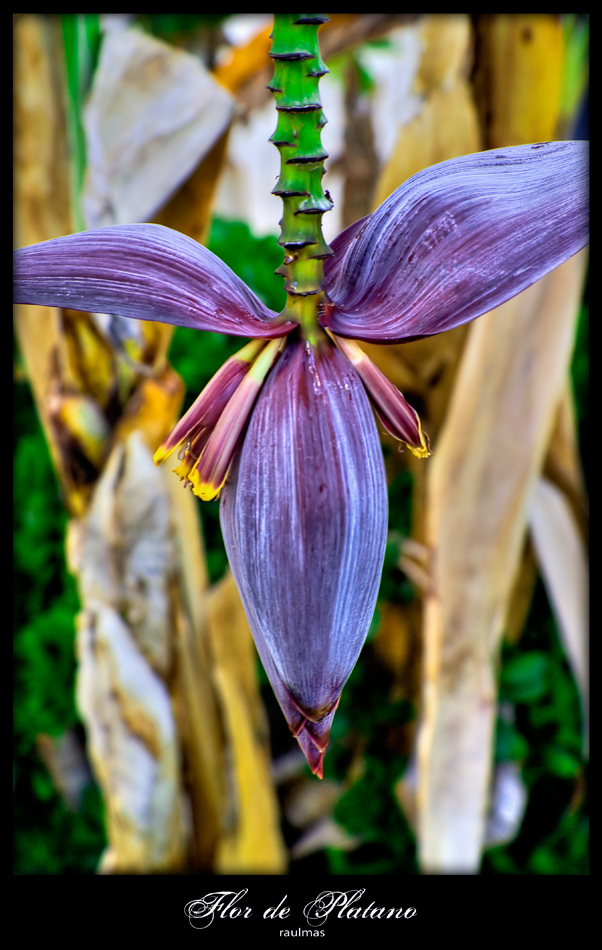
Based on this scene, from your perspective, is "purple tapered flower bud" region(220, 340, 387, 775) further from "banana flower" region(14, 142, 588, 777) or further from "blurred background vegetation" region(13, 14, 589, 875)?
"blurred background vegetation" region(13, 14, 589, 875)

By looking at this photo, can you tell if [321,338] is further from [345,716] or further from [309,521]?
[345,716]

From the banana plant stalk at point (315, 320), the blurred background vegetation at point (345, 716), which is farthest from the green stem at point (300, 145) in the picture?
the blurred background vegetation at point (345, 716)

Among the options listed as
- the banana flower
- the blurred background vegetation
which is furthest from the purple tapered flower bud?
the blurred background vegetation

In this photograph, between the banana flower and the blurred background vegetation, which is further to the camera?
the blurred background vegetation

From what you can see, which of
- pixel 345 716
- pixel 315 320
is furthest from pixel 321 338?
pixel 345 716

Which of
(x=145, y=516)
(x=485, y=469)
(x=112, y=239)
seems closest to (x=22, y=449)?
(x=145, y=516)

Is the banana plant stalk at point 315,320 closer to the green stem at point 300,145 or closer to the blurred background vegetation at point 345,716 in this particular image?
the green stem at point 300,145
